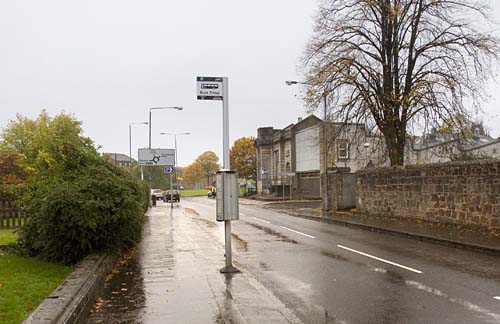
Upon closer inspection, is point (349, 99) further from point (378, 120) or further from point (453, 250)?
point (453, 250)

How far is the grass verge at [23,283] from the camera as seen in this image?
6.23 m

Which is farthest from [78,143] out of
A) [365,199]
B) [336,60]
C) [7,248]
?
[365,199]

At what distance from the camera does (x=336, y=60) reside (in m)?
23.4

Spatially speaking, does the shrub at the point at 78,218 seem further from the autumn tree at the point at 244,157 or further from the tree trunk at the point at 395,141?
the autumn tree at the point at 244,157

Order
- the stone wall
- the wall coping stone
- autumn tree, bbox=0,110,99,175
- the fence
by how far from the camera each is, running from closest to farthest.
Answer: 1. autumn tree, bbox=0,110,99,175
2. the stone wall
3. the wall coping stone
4. the fence

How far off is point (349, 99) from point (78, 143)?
1462 cm

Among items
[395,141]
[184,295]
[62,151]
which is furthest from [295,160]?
[184,295]

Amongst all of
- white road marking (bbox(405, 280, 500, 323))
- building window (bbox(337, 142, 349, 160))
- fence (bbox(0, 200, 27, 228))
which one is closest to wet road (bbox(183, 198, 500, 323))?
white road marking (bbox(405, 280, 500, 323))

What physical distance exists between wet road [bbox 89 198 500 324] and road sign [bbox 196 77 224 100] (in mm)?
3648

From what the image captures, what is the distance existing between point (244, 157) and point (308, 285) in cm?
7355

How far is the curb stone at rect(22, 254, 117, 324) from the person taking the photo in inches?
212

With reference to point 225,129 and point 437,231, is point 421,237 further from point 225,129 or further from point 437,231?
point 225,129

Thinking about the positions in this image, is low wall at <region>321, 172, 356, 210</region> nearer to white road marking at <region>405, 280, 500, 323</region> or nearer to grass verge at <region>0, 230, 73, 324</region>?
white road marking at <region>405, 280, 500, 323</region>

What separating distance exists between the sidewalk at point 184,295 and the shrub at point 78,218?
2.86 feet
